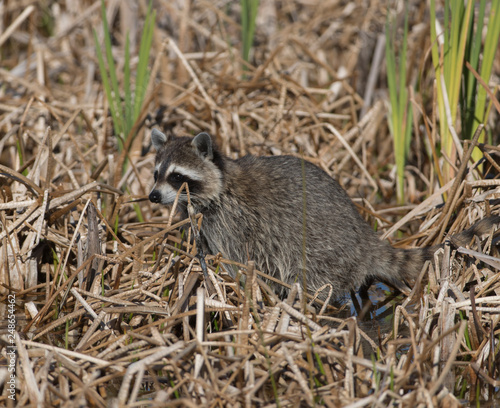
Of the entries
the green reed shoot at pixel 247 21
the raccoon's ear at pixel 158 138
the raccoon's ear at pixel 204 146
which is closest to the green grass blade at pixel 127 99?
the raccoon's ear at pixel 158 138

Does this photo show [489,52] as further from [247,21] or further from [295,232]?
[247,21]

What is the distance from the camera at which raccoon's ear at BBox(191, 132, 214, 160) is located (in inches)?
165

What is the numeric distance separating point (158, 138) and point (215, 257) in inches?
47.6

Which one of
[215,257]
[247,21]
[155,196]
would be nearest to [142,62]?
[247,21]

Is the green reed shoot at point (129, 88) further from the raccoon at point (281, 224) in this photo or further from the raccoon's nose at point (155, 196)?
the raccoon's nose at point (155, 196)

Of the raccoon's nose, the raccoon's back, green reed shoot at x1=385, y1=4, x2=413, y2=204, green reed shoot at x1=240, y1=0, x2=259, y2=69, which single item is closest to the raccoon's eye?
the raccoon's nose

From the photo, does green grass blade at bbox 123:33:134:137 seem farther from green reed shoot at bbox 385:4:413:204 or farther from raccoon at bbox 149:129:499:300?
green reed shoot at bbox 385:4:413:204

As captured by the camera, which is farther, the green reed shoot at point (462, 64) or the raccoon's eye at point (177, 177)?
the green reed shoot at point (462, 64)

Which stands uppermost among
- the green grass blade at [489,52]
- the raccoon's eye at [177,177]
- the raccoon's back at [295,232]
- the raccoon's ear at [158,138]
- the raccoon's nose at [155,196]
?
the green grass blade at [489,52]

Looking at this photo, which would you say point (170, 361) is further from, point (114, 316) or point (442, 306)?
point (442, 306)

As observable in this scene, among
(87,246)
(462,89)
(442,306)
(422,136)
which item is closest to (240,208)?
(87,246)

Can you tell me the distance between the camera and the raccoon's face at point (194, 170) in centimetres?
422

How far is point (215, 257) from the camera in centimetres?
378

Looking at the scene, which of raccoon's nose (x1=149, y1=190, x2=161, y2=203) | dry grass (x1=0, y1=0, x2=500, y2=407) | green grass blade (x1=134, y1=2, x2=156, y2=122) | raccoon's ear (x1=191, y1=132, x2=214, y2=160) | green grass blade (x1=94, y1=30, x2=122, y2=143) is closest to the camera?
dry grass (x1=0, y1=0, x2=500, y2=407)
